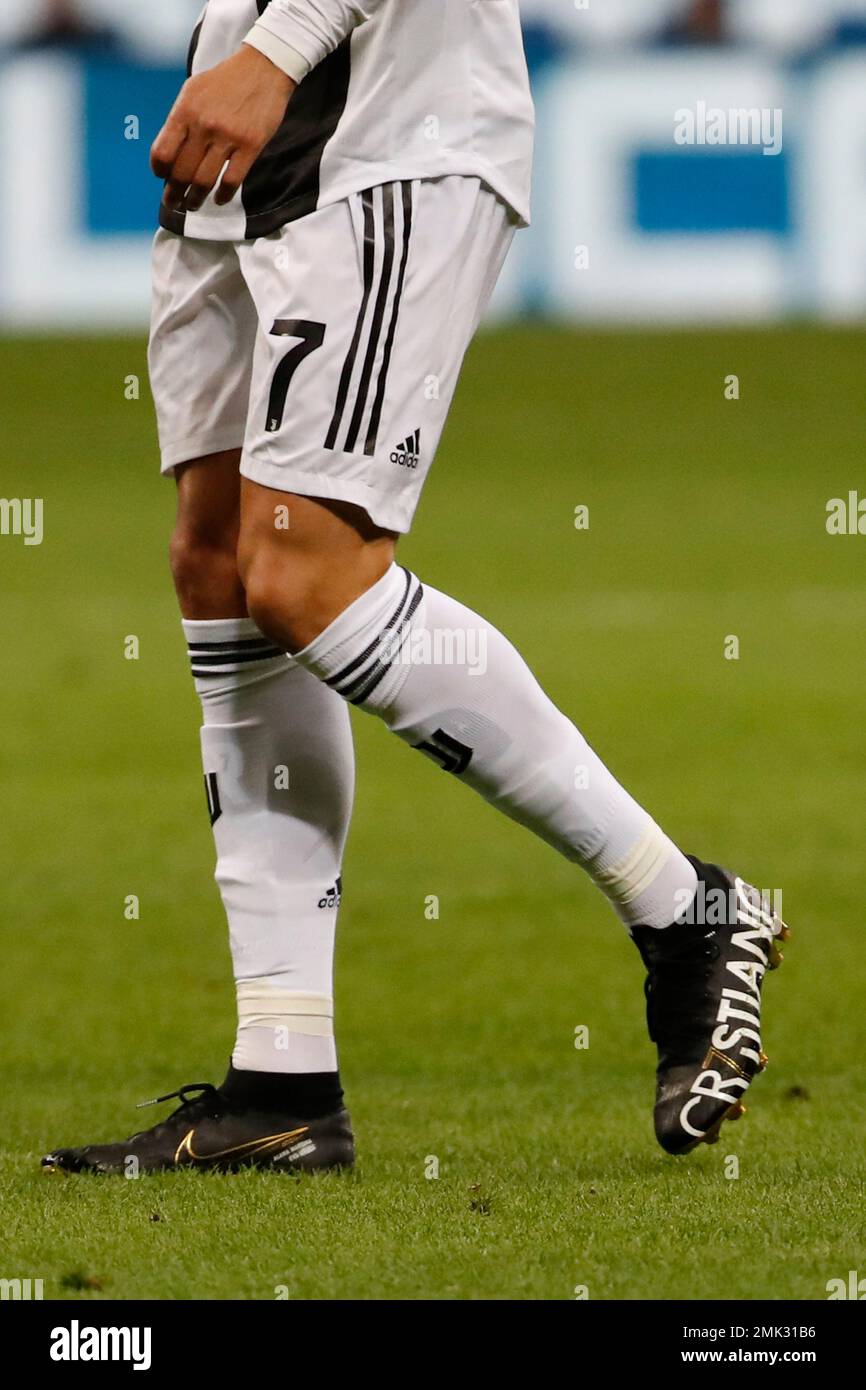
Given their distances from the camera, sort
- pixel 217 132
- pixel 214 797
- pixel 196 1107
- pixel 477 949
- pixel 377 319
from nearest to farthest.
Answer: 1. pixel 217 132
2. pixel 377 319
3. pixel 196 1107
4. pixel 214 797
5. pixel 477 949

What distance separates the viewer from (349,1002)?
12.5 ft

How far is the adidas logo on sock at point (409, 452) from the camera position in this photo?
2552 millimetres

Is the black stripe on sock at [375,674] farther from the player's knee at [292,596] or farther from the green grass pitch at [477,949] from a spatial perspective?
the green grass pitch at [477,949]

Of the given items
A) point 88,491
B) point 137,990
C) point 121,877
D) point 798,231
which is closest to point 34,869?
point 121,877

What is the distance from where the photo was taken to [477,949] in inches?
163

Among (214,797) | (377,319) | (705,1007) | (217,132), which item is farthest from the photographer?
(214,797)

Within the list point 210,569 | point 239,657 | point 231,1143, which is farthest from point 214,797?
point 231,1143

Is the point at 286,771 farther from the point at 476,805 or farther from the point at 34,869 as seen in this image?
the point at 476,805

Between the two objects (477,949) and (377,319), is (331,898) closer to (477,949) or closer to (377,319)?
(377,319)

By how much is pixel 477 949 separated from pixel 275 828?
4.47ft

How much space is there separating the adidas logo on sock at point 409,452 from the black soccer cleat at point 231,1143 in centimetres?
79

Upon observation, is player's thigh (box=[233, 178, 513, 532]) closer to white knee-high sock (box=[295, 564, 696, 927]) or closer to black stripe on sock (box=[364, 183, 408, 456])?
black stripe on sock (box=[364, 183, 408, 456])

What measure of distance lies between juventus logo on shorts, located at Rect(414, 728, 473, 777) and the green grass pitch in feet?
1.52

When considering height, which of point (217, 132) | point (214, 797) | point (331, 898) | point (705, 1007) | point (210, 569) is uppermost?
point (217, 132)
